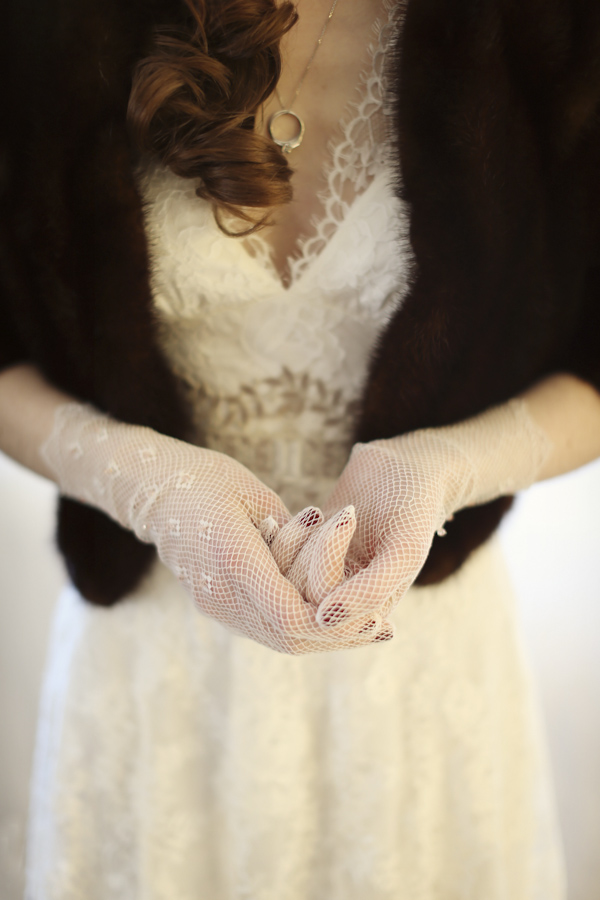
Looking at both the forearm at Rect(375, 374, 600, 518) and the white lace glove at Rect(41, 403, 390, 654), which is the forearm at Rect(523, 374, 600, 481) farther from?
the white lace glove at Rect(41, 403, 390, 654)

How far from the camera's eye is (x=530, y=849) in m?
0.73

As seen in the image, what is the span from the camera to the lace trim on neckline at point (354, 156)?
0.58 m

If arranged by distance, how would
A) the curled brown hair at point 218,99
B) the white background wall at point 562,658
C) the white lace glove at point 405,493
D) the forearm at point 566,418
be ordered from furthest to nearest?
the white background wall at point 562,658, the forearm at point 566,418, the curled brown hair at point 218,99, the white lace glove at point 405,493

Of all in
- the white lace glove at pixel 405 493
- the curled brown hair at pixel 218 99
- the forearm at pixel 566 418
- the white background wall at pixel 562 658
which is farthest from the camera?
the white background wall at pixel 562 658

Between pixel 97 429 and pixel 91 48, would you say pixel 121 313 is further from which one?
pixel 91 48

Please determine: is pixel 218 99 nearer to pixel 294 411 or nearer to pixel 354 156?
pixel 354 156

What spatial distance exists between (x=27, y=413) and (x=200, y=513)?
0.27 meters

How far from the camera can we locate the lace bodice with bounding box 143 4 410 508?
582mm

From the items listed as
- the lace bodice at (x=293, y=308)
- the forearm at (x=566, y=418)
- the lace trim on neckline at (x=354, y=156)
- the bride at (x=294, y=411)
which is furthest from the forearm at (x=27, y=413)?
the forearm at (x=566, y=418)

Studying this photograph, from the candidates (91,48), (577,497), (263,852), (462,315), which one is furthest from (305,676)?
(577,497)

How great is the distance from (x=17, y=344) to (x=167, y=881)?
61cm

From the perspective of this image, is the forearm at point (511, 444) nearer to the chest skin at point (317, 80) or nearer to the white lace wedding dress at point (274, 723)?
the white lace wedding dress at point (274, 723)

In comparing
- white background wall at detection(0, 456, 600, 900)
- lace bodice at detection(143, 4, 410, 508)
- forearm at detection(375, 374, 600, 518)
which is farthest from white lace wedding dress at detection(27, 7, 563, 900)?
white background wall at detection(0, 456, 600, 900)

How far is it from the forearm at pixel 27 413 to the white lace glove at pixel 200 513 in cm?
2
